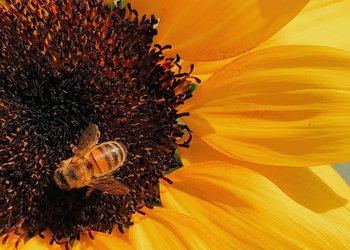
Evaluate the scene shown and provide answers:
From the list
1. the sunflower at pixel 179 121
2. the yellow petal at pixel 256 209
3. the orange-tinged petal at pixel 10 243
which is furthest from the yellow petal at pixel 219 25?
the orange-tinged petal at pixel 10 243

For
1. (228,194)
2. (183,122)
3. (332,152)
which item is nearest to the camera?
(332,152)

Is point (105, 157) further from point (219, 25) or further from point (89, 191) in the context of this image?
point (219, 25)

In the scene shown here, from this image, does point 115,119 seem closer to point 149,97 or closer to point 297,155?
point 149,97

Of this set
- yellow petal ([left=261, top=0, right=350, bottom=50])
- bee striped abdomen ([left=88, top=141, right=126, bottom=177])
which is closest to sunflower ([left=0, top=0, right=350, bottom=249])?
yellow petal ([left=261, top=0, right=350, bottom=50])

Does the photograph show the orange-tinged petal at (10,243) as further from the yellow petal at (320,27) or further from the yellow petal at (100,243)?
the yellow petal at (320,27)

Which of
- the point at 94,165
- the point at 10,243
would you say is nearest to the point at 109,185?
the point at 94,165

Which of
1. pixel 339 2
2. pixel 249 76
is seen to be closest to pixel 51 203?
pixel 249 76

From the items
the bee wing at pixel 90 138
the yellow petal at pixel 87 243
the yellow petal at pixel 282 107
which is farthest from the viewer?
the yellow petal at pixel 87 243
